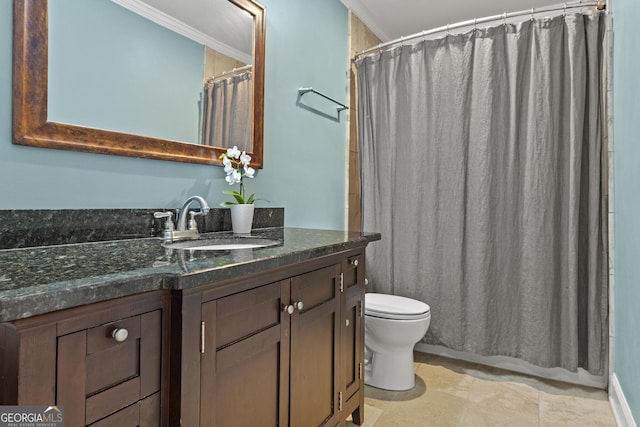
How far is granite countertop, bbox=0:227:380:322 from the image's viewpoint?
63 centimetres

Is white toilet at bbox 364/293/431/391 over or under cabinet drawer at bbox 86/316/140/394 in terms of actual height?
under

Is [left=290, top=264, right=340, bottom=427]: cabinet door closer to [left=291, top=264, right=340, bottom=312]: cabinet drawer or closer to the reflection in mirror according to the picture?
[left=291, top=264, right=340, bottom=312]: cabinet drawer

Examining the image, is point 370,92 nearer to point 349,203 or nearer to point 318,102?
point 318,102

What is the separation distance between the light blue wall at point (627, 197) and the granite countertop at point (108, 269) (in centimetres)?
127

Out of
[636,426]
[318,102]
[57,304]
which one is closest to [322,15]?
[318,102]

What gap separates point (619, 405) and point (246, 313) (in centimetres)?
189

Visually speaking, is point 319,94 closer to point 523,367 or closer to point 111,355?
point 111,355

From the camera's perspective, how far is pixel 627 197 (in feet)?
5.40

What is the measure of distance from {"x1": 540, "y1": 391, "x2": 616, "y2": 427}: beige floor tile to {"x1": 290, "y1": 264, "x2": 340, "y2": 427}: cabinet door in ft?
3.62

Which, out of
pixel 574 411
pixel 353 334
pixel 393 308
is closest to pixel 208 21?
pixel 353 334

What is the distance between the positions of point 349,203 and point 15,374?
2299mm

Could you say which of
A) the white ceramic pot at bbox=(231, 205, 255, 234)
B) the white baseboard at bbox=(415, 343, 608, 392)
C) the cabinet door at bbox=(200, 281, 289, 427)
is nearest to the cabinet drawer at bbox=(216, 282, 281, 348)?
the cabinet door at bbox=(200, 281, 289, 427)

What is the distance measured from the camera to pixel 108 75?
4.23ft

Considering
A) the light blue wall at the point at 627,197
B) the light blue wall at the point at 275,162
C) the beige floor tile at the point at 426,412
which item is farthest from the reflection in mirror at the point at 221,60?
the light blue wall at the point at 627,197
